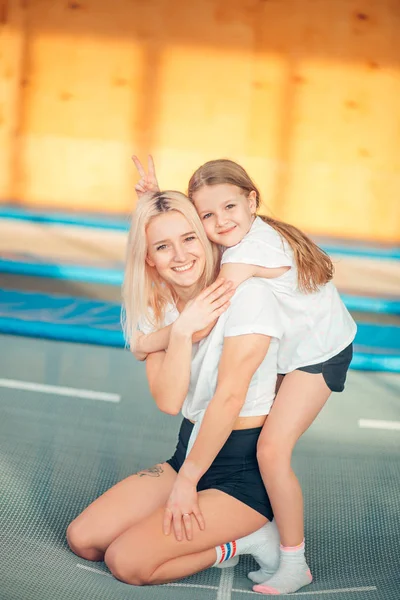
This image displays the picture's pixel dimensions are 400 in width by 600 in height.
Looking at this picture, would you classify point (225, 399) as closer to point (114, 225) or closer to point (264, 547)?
point (264, 547)

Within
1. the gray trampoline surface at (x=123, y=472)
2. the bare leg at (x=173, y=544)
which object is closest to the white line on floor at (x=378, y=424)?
the gray trampoline surface at (x=123, y=472)

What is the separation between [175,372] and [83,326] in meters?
2.06

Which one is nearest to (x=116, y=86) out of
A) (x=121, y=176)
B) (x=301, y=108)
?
(x=121, y=176)

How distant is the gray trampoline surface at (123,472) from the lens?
1689 mm

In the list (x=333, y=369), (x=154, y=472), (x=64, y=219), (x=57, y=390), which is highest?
(x=333, y=369)

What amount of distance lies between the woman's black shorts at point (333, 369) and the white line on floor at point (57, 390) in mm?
1205

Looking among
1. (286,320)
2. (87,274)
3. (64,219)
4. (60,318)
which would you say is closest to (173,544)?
(286,320)

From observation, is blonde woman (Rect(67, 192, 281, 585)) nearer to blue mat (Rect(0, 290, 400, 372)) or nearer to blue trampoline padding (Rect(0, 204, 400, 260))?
blue mat (Rect(0, 290, 400, 372))

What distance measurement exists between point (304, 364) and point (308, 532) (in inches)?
19.2

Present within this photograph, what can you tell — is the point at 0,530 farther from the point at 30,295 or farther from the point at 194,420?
the point at 30,295

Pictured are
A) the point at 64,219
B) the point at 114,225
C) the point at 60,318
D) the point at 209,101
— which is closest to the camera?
the point at 60,318

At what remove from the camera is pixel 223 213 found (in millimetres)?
1818

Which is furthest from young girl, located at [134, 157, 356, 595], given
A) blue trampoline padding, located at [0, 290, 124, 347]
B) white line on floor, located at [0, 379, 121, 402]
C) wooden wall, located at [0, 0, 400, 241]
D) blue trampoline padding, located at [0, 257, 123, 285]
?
wooden wall, located at [0, 0, 400, 241]

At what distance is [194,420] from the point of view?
186 cm
